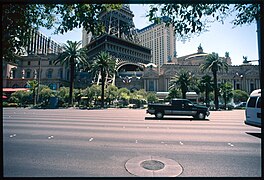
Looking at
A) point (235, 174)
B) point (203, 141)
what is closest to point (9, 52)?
point (235, 174)

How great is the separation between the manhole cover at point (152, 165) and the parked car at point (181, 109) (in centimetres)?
1209

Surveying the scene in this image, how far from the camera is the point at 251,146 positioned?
7453 mm

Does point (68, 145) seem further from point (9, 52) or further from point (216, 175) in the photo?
point (216, 175)

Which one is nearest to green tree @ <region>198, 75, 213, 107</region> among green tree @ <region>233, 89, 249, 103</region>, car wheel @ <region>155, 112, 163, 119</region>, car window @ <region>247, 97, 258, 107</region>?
green tree @ <region>233, 89, 249, 103</region>

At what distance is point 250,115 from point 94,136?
960cm

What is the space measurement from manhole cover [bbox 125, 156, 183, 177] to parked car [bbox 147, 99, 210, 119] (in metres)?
11.7

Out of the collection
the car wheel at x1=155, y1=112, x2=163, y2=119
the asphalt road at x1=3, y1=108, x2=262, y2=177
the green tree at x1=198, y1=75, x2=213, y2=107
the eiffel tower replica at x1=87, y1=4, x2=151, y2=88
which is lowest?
the asphalt road at x1=3, y1=108, x2=262, y2=177

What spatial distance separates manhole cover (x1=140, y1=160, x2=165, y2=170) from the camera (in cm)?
532

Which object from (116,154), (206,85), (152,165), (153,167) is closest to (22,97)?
(206,85)


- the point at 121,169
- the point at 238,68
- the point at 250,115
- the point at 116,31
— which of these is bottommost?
the point at 121,169

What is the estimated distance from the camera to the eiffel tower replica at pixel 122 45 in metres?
88.1

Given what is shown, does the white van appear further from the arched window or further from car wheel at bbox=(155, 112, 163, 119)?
the arched window

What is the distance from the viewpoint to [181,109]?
58.1 ft

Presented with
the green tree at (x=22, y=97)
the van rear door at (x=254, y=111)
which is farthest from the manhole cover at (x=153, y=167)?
the green tree at (x=22, y=97)
